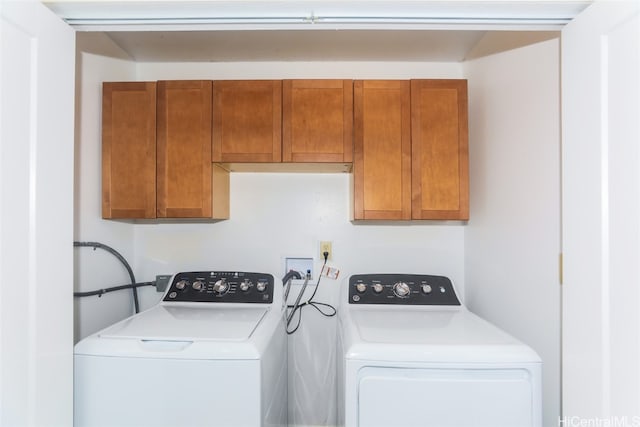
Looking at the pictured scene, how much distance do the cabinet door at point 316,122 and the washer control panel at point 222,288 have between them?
2.18 feet

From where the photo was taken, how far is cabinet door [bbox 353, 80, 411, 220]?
5.40ft

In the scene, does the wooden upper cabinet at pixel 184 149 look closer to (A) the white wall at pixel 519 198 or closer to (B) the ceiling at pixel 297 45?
(B) the ceiling at pixel 297 45

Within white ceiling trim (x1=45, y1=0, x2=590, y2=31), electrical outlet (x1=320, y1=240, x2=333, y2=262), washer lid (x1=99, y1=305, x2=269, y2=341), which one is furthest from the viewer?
electrical outlet (x1=320, y1=240, x2=333, y2=262)

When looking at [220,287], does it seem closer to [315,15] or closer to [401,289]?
[401,289]

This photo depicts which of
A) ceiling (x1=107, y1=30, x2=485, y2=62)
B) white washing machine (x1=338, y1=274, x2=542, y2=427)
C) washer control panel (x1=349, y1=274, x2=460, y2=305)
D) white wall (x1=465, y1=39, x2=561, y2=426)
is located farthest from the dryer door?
ceiling (x1=107, y1=30, x2=485, y2=62)

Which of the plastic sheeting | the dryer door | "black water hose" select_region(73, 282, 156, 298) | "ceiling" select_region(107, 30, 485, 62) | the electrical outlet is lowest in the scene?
the plastic sheeting

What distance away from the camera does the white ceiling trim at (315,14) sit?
89 cm

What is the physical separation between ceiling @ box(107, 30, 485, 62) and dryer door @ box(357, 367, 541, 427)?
4.96 feet

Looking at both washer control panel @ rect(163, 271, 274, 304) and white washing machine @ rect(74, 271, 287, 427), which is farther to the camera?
washer control panel @ rect(163, 271, 274, 304)

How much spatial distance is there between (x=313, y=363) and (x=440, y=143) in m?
1.40

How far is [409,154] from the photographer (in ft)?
5.41

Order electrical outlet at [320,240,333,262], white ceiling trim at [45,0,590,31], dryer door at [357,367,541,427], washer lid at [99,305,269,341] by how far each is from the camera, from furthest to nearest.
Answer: electrical outlet at [320,240,333,262] → washer lid at [99,305,269,341] → dryer door at [357,367,541,427] → white ceiling trim at [45,0,590,31]

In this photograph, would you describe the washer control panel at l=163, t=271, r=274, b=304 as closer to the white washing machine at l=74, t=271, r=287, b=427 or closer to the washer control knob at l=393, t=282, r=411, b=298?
the white washing machine at l=74, t=271, r=287, b=427

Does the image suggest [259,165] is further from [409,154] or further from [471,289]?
[471,289]
